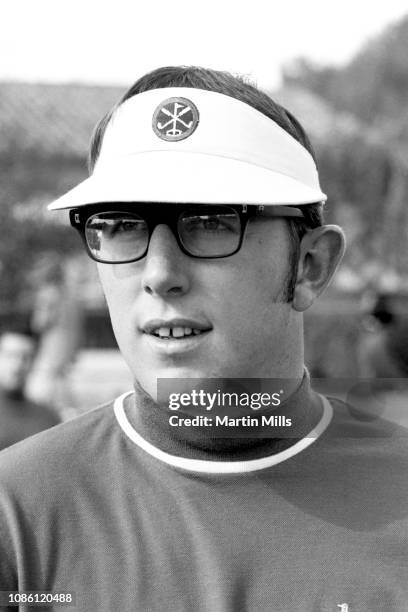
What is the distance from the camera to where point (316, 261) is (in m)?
1.77

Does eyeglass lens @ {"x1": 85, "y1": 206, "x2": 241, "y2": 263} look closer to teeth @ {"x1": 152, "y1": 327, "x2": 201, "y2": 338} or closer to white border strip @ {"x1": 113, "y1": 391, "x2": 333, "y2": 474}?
teeth @ {"x1": 152, "y1": 327, "x2": 201, "y2": 338}

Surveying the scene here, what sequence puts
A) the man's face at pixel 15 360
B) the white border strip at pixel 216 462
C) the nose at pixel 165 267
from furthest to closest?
the man's face at pixel 15 360 → the white border strip at pixel 216 462 → the nose at pixel 165 267

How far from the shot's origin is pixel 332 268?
70.7 inches

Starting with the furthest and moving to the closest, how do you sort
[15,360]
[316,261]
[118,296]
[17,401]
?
[15,360] < [17,401] < [316,261] < [118,296]

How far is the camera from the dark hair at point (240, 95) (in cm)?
168

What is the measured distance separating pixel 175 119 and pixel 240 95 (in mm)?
138

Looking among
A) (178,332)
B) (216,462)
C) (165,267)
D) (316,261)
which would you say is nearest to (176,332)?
(178,332)

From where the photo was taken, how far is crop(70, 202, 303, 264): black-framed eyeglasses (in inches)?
60.6

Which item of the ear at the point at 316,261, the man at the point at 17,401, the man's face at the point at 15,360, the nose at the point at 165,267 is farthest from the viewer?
the man's face at the point at 15,360

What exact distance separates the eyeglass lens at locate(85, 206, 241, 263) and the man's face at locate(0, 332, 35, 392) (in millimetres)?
3704

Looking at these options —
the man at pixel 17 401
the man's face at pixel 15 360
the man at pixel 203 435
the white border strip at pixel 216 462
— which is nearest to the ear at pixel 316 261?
the man at pixel 203 435

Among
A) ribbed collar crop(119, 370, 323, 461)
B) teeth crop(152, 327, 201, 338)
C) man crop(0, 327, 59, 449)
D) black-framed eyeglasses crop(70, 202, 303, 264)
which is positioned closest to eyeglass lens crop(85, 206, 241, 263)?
black-framed eyeglasses crop(70, 202, 303, 264)

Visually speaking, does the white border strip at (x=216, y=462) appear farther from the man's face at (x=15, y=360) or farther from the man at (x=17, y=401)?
the man's face at (x=15, y=360)

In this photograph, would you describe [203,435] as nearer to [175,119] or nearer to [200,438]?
[200,438]
